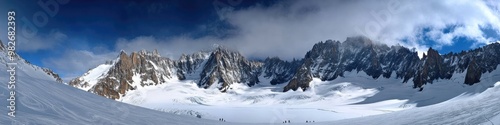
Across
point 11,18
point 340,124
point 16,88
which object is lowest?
point 340,124

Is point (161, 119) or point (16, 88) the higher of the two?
point (16, 88)

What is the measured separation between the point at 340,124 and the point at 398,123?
18.1ft

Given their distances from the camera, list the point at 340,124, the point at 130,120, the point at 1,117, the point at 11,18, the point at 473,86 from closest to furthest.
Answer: the point at 1,117
the point at 11,18
the point at 130,120
the point at 340,124
the point at 473,86

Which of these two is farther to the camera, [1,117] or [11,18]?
[11,18]

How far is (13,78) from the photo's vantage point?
13133 millimetres

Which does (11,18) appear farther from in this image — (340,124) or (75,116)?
(340,124)

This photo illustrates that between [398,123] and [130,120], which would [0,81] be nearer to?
[130,120]

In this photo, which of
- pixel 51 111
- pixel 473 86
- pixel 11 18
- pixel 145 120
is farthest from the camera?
pixel 473 86

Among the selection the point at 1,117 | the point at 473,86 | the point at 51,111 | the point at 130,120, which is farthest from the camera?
the point at 473,86

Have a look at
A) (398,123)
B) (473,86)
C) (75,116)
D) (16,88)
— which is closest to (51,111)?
(75,116)

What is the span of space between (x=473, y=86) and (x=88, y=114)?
218 m

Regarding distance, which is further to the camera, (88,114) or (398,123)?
(398,123)

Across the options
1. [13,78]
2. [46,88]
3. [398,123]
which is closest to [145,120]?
[46,88]

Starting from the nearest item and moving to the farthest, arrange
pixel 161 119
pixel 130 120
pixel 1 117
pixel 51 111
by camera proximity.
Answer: pixel 1 117
pixel 51 111
pixel 130 120
pixel 161 119
